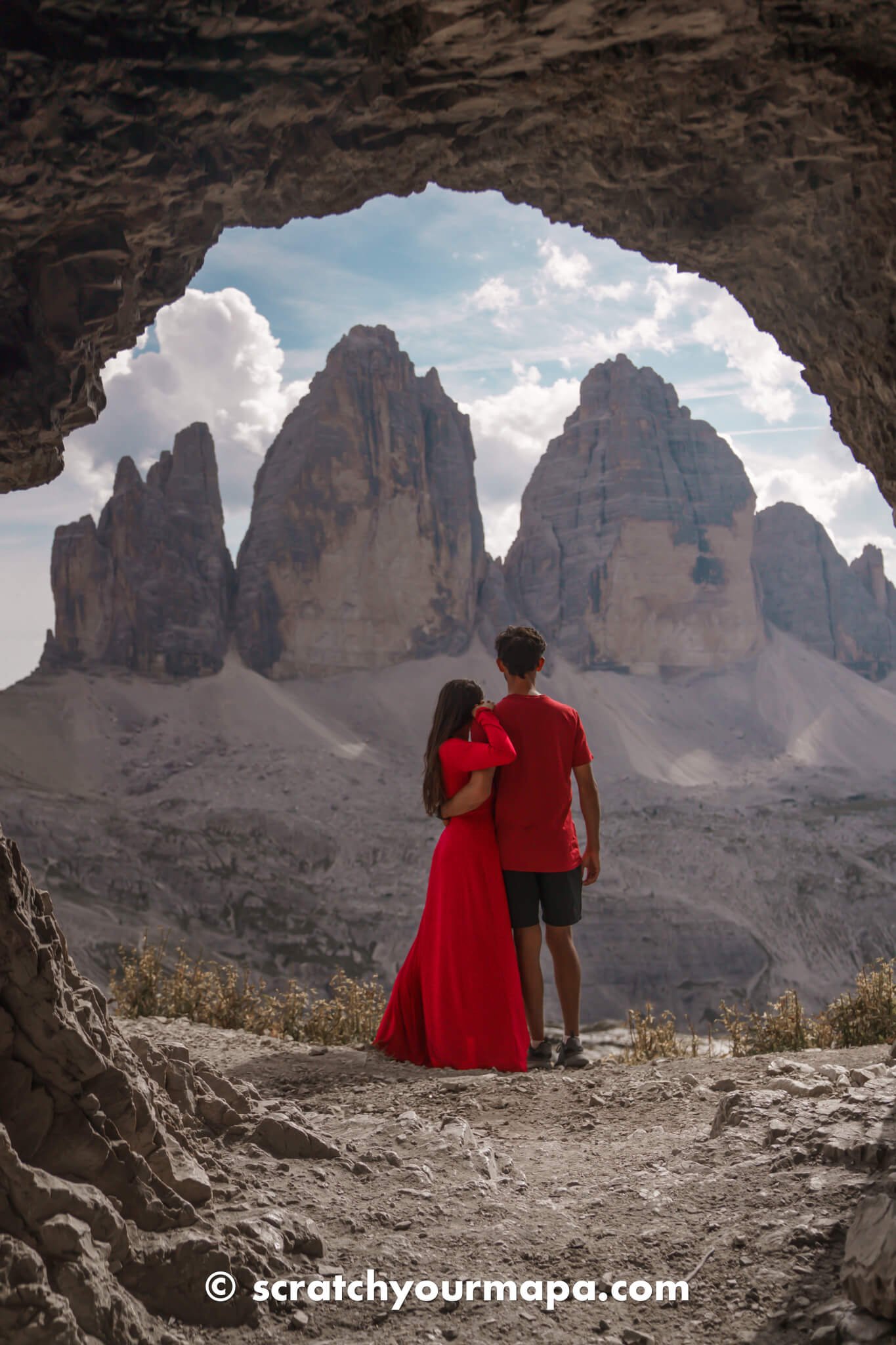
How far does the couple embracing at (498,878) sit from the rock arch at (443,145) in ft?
6.80

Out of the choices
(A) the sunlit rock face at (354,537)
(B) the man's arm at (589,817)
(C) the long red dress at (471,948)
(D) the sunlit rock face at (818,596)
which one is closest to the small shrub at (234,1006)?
(C) the long red dress at (471,948)

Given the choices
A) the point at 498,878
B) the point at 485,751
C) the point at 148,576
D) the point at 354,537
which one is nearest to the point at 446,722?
the point at 485,751

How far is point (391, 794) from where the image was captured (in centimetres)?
5222

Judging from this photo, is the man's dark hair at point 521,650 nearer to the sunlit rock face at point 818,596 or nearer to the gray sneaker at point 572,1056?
the gray sneaker at point 572,1056

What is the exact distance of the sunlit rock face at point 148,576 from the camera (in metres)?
60.8

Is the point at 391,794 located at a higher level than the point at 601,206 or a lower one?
lower

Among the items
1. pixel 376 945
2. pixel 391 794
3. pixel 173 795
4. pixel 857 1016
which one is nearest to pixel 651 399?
pixel 391 794

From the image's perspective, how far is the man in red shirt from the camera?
16.8 feet

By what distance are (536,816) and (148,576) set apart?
6050 cm

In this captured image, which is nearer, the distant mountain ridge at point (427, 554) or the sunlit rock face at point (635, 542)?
the distant mountain ridge at point (427, 554)

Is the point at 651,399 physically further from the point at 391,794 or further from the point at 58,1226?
the point at 58,1226

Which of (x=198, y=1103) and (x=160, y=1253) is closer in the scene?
(x=160, y=1253)

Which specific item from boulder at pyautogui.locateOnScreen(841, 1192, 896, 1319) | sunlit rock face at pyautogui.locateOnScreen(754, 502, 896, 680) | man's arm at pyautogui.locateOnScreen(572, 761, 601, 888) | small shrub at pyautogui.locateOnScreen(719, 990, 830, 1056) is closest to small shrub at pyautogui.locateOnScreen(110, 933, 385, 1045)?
man's arm at pyautogui.locateOnScreen(572, 761, 601, 888)

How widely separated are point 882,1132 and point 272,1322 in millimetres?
1949
